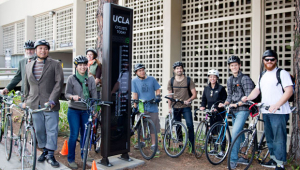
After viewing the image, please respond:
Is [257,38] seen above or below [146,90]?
above

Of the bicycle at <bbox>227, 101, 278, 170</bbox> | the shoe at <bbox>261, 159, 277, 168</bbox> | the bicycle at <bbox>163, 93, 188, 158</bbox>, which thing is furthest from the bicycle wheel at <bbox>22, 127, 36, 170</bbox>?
the shoe at <bbox>261, 159, 277, 168</bbox>

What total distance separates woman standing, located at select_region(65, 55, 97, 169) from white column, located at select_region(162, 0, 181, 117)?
432cm

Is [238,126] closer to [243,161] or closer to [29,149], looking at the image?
[243,161]

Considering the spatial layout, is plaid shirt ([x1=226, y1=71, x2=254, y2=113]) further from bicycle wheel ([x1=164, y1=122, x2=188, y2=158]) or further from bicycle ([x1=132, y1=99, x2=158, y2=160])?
bicycle ([x1=132, y1=99, x2=158, y2=160])

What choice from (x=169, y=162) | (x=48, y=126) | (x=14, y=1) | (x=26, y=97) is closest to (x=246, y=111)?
(x=169, y=162)

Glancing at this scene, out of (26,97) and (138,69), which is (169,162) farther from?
(26,97)

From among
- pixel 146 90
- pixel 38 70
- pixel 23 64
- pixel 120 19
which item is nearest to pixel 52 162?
pixel 38 70

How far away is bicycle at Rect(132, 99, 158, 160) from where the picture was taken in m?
5.92

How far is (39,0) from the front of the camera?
19.1 m

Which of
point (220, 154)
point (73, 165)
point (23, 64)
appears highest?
point (23, 64)

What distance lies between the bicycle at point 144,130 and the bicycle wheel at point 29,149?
82.7 inches

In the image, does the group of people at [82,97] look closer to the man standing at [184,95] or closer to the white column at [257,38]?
the man standing at [184,95]

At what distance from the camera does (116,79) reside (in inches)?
206

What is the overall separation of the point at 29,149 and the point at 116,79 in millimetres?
1880
